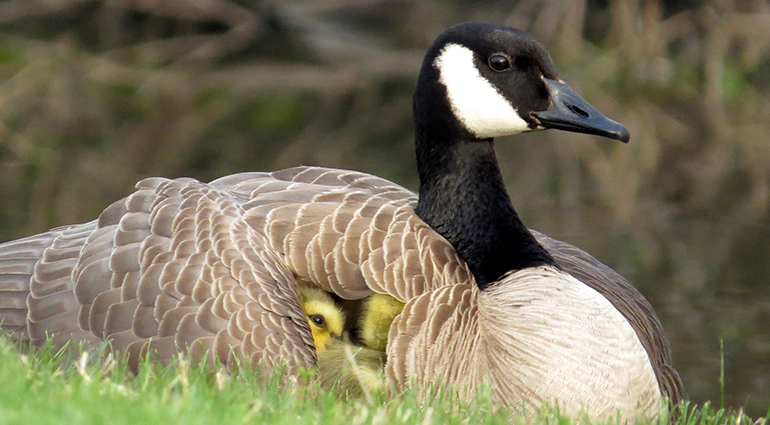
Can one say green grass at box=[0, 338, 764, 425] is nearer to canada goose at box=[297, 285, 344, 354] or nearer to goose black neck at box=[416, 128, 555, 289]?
canada goose at box=[297, 285, 344, 354]

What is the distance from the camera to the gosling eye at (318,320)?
529 centimetres

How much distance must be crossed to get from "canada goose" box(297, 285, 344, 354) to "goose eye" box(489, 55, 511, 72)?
1626 millimetres

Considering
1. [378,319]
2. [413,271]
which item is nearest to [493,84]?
[413,271]

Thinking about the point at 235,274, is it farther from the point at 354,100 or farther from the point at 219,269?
the point at 354,100

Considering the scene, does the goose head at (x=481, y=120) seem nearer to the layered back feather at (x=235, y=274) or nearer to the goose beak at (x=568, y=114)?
the goose beak at (x=568, y=114)

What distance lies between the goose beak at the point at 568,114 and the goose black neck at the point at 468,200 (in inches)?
16.7

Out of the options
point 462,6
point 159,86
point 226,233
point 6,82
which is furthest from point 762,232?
point 6,82

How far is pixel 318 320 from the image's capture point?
5305mm

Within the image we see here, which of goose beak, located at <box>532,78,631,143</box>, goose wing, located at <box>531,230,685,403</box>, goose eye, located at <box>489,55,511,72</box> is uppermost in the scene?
goose eye, located at <box>489,55,511,72</box>

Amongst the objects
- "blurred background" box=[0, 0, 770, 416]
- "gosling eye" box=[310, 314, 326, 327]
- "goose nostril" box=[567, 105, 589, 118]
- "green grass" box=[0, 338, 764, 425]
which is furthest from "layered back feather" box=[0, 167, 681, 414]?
"blurred background" box=[0, 0, 770, 416]

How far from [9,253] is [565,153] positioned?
10.7 m

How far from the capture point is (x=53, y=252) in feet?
19.2

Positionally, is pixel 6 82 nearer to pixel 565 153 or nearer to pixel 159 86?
pixel 159 86

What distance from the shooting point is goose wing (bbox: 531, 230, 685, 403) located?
5914 millimetres
